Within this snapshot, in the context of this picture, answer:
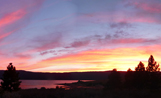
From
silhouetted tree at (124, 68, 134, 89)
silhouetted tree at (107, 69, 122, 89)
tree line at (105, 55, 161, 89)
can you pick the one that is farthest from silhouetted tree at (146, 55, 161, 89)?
silhouetted tree at (107, 69, 122, 89)

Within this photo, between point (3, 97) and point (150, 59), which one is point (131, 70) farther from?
point (3, 97)

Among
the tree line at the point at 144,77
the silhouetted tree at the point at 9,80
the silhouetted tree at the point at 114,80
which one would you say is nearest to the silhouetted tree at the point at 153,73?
the tree line at the point at 144,77

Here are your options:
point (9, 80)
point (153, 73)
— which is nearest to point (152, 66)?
point (153, 73)

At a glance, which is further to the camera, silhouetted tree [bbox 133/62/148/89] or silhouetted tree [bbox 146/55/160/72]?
silhouetted tree [bbox 146/55/160/72]

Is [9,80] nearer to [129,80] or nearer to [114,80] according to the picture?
[114,80]

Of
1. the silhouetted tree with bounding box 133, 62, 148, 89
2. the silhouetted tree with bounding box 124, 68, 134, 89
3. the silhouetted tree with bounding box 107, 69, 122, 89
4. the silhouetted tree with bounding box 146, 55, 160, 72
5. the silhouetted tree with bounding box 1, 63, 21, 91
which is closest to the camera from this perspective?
the silhouetted tree with bounding box 1, 63, 21, 91

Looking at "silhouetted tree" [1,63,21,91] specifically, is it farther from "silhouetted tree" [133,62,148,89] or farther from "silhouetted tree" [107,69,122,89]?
"silhouetted tree" [133,62,148,89]

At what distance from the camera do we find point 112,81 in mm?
38344

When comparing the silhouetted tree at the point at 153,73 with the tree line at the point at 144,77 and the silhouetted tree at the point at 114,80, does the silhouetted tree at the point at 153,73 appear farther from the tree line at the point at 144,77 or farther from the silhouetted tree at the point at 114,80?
the silhouetted tree at the point at 114,80

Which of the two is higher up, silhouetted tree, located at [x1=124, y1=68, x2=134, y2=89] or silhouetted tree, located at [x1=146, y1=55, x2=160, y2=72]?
silhouetted tree, located at [x1=146, y1=55, x2=160, y2=72]

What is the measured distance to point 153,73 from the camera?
146 feet

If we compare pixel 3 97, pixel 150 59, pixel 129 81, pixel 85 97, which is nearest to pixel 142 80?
pixel 129 81

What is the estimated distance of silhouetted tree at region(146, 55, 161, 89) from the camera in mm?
43638

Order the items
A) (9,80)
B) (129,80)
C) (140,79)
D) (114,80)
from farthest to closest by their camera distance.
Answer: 1. (129,80)
2. (140,79)
3. (114,80)
4. (9,80)
